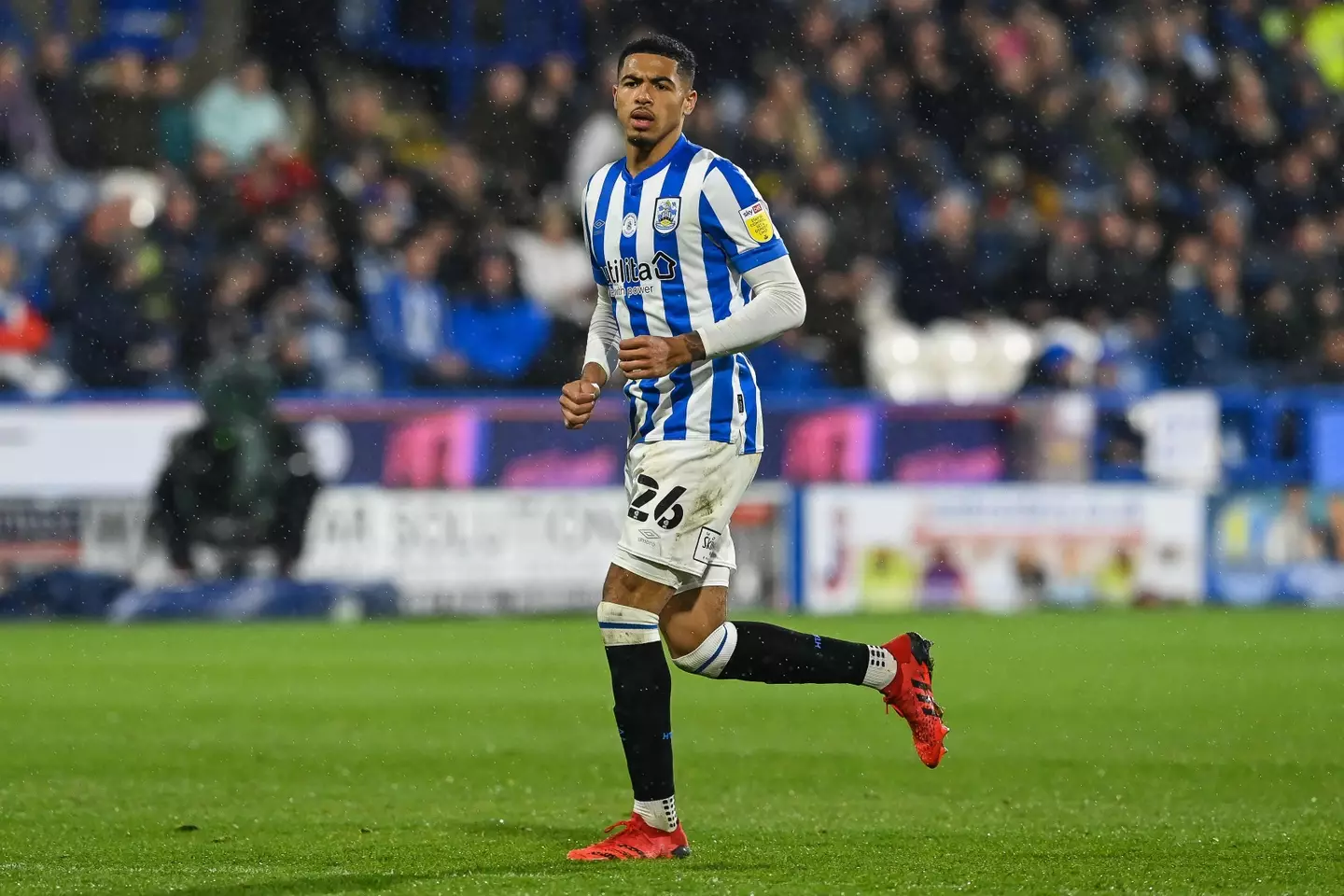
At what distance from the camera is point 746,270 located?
19.5 feet

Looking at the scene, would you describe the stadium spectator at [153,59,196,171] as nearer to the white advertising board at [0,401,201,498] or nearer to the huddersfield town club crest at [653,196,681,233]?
the white advertising board at [0,401,201,498]

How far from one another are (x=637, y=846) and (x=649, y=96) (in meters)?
2.04

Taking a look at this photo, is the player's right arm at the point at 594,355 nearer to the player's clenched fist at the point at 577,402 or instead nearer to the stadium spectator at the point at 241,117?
the player's clenched fist at the point at 577,402

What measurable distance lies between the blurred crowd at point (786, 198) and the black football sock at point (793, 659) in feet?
31.7

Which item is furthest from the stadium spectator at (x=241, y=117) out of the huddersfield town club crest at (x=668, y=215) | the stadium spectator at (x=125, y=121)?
the huddersfield town club crest at (x=668, y=215)

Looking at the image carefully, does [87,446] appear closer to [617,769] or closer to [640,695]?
[617,769]

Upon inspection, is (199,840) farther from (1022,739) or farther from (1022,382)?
(1022,382)

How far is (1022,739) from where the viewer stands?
29.0 ft

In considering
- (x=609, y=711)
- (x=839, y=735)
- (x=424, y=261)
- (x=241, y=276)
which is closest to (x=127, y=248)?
(x=241, y=276)

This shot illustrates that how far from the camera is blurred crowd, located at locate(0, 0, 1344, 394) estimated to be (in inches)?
623

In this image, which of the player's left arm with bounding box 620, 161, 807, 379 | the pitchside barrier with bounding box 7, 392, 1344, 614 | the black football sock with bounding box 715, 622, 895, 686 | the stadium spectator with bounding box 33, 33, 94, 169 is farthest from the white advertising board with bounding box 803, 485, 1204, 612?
the player's left arm with bounding box 620, 161, 807, 379

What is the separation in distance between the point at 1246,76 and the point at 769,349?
7.27m

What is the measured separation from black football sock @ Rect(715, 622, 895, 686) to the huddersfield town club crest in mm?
1133

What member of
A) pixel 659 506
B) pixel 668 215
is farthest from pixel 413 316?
pixel 659 506
